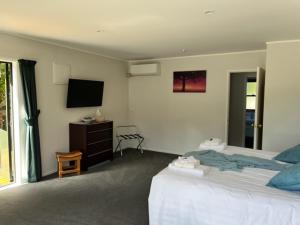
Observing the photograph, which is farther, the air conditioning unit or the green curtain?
the air conditioning unit

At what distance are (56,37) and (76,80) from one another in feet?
3.20

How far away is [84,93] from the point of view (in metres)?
4.80

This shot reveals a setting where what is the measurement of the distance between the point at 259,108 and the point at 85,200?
3245 mm

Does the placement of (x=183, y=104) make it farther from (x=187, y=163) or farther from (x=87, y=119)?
(x=187, y=163)

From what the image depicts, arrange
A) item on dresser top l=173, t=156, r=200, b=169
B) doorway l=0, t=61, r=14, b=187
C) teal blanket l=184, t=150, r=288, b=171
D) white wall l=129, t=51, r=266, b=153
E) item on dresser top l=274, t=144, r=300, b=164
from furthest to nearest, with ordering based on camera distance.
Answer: white wall l=129, t=51, r=266, b=153
doorway l=0, t=61, r=14, b=187
item on dresser top l=274, t=144, r=300, b=164
teal blanket l=184, t=150, r=288, b=171
item on dresser top l=173, t=156, r=200, b=169

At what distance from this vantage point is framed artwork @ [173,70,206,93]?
17.6ft

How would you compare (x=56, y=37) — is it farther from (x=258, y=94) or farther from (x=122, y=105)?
(x=258, y=94)

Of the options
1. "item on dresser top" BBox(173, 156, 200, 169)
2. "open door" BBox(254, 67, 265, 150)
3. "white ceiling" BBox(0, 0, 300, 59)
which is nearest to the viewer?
"white ceiling" BBox(0, 0, 300, 59)

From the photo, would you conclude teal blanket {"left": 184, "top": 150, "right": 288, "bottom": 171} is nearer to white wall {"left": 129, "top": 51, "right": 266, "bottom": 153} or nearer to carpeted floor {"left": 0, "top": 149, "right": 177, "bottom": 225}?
carpeted floor {"left": 0, "top": 149, "right": 177, "bottom": 225}

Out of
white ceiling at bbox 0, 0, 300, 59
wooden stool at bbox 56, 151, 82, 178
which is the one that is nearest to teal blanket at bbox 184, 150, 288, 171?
white ceiling at bbox 0, 0, 300, 59

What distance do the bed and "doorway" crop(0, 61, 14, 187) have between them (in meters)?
2.71

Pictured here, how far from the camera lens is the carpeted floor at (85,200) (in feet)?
9.11

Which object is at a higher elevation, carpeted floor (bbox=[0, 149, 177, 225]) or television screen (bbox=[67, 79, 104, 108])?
television screen (bbox=[67, 79, 104, 108])

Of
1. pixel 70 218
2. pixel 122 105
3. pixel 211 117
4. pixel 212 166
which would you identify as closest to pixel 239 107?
pixel 211 117
